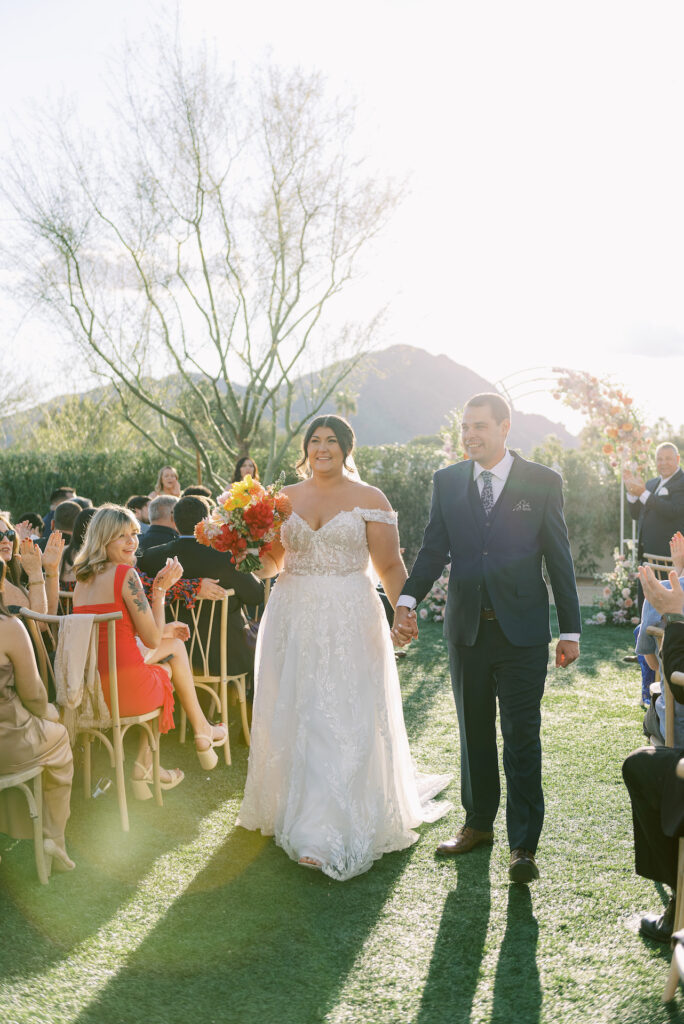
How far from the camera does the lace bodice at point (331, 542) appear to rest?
13.9ft

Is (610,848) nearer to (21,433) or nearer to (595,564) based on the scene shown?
(595,564)

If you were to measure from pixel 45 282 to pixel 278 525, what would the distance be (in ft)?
48.0

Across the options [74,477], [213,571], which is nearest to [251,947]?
[213,571]

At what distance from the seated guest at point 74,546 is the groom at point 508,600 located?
7.13ft

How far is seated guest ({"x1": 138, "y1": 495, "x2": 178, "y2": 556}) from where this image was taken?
638cm

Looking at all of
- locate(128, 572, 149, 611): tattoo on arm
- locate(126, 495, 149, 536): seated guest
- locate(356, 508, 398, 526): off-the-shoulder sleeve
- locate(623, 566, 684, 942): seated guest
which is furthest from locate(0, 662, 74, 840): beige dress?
locate(126, 495, 149, 536): seated guest

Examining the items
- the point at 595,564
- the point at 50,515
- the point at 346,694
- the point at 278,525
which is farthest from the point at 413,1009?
the point at 595,564

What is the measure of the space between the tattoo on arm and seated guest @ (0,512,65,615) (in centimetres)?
63

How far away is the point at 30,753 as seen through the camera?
356 centimetres

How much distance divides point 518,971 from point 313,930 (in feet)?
2.68

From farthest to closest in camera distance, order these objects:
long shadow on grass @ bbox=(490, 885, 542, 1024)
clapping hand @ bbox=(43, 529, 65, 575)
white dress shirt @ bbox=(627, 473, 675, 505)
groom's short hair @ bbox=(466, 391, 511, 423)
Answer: white dress shirt @ bbox=(627, 473, 675, 505)
clapping hand @ bbox=(43, 529, 65, 575)
groom's short hair @ bbox=(466, 391, 511, 423)
long shadow on grass @ bbox=(490, 885, 542, 1024)

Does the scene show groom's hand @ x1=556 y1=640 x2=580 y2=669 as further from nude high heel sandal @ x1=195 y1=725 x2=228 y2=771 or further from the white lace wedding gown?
nude high heel sandal @ x1=195 y1=725 x2=228 y2=771

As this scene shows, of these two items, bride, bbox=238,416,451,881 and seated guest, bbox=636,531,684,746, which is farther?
bride, bbox=238,416,451,881

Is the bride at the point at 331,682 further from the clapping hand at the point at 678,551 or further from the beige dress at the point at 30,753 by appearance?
the clapping hand at the point at 678,551
